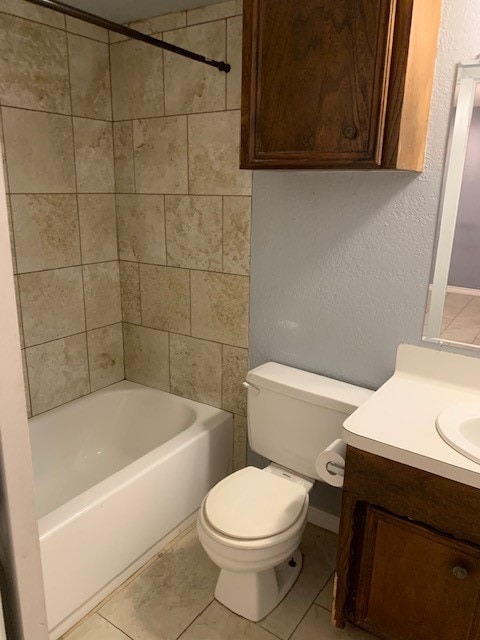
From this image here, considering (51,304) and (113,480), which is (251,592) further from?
(51,304)

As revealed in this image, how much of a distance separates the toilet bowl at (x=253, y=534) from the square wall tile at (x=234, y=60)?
147cm

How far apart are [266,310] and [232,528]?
2.92 ft

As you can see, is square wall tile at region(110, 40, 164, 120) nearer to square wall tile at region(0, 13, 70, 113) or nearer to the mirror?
square wall tile at region(0, 13, 70, 113)

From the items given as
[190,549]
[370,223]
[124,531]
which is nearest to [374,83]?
[370,223]

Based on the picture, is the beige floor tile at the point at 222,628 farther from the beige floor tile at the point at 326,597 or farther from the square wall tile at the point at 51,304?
the square wall tile at the point at 51,304

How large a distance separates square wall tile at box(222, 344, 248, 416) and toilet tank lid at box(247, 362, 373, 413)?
0.19m

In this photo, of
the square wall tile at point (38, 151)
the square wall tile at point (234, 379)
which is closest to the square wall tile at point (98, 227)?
the square wall tile at point (38, 151)

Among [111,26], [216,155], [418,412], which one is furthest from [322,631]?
[111,26]

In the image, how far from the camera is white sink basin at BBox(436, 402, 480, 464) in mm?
1299

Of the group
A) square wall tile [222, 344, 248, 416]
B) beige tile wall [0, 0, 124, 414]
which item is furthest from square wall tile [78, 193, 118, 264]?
square wall tile [222, 344, 248, 416]

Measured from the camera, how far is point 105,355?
256 centimetres

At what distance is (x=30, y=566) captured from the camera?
0.66 metres

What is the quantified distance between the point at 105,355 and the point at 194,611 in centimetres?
129

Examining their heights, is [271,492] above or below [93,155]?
below
